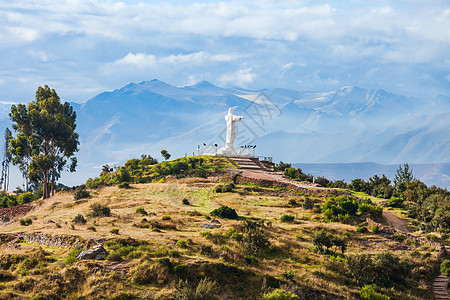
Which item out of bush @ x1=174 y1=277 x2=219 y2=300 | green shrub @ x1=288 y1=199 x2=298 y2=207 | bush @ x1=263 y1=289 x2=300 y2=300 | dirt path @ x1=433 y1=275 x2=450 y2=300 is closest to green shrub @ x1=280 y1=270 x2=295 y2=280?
bush @ x1=263 y1=289 x2=300 y2=300

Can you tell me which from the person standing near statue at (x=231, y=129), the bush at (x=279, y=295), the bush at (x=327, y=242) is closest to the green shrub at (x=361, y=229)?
the bush at (x=327, y=242)

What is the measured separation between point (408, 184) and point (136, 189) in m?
36.4

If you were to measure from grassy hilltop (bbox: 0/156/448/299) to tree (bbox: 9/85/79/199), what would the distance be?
1888cm

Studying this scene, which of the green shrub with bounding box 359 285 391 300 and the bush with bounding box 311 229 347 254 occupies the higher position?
the bush with bounding box 311 229 347 254

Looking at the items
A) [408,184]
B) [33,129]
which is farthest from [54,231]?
[408,184]

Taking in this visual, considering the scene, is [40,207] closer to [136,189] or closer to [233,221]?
[136,189]

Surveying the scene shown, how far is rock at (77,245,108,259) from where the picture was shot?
82.5 ft

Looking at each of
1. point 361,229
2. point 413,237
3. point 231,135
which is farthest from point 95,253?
point 231,135

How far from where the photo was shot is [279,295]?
23.0m

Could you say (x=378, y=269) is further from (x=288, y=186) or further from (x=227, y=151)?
(x=227, y=151)

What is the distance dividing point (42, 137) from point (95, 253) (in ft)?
154

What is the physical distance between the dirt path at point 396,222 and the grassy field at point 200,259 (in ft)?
10.0

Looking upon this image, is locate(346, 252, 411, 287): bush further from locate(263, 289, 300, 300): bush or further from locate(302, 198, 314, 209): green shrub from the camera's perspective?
locate(302, 198, 314, 209): green shrub

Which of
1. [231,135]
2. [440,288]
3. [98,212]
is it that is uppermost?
[231,135]
